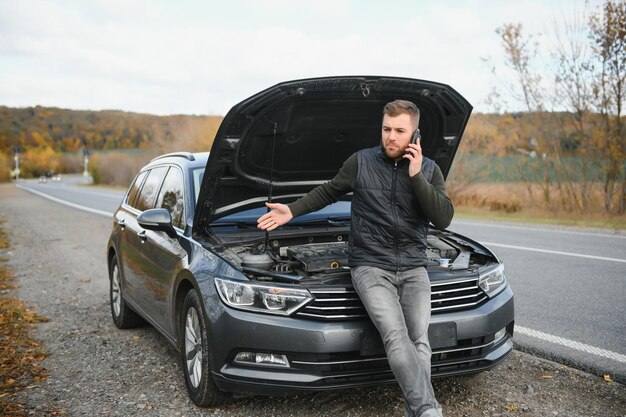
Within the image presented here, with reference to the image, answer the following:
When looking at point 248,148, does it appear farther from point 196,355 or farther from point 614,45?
point 614,45

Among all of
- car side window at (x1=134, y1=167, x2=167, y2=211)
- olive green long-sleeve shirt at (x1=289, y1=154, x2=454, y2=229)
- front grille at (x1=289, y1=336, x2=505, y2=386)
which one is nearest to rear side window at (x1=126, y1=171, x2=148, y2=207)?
car side window at (x1=134, y1=167, x2=167, y2=211)

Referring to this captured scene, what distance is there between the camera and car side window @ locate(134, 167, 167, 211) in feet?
18.6

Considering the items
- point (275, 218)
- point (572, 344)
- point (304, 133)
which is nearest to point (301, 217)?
point (304, 133)

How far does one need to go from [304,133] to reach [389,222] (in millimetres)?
1316

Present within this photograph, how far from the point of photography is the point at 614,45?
56.6ft

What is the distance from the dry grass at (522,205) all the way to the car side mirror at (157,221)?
12928 mm

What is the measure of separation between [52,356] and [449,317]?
3420mm

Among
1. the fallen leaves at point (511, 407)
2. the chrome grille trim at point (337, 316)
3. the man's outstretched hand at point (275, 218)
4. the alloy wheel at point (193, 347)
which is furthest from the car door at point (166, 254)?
the fallen leaves at point (511, 407)

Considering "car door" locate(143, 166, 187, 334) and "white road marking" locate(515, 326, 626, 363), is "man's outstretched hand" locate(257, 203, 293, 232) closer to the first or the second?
"car door" locate(143, 166, 187, 334)

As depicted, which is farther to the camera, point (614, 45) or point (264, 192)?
point (614, 45)

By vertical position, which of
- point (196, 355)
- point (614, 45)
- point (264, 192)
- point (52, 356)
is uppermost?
point (614, 45)

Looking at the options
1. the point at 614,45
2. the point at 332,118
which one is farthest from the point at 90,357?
Result: the point at 614,45

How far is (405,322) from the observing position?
3527mm

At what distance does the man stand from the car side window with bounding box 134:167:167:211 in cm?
227
